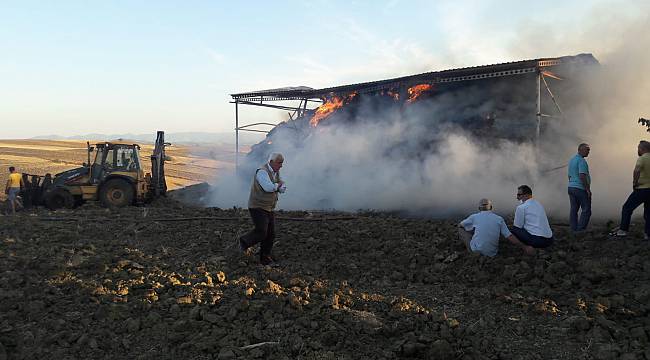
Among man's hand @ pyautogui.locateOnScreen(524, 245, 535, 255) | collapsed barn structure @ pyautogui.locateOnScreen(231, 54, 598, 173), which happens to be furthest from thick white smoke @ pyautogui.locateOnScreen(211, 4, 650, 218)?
man's hand @ pyautogui.locateOnScreen(524, 245, 535, 255)

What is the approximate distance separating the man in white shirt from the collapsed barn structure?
6432mm

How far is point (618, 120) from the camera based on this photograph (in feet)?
42.9

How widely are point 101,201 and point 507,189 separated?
35.7 feet

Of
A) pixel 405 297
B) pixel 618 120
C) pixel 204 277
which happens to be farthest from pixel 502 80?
pixel 204 277

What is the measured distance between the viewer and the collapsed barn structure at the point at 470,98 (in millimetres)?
12570

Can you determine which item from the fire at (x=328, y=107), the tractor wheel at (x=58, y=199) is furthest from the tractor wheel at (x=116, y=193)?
the fire at (x=328, y=107)

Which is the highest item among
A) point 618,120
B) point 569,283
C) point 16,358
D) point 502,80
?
point 502,80

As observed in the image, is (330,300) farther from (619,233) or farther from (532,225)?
(619,233)

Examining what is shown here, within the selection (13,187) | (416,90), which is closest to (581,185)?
(416,90)

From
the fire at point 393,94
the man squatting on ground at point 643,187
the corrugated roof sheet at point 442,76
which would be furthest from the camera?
the fire at point 393,94

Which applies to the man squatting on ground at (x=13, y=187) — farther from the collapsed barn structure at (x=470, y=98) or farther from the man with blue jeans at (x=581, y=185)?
the man with blue jeans at (x=581, y=185)

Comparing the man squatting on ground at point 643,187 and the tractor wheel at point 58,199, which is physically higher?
the man squatting on ground at point 643,187

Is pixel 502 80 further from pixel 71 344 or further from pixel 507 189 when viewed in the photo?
pixel 71 344

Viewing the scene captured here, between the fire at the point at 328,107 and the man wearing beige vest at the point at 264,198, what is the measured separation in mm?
11355
